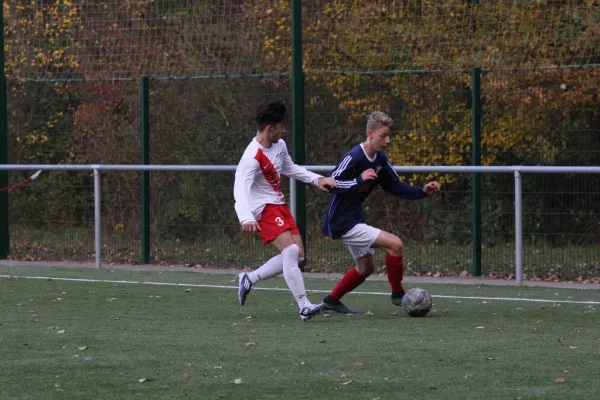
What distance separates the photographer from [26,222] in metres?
16.8

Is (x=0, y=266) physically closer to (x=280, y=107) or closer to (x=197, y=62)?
(x=197, y=62)

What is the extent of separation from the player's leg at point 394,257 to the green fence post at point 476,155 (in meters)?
3.28

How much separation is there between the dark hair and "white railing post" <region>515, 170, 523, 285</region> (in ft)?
12.0

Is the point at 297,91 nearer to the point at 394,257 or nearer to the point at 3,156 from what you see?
the point at 3,156

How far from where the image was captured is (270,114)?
9.89 metres

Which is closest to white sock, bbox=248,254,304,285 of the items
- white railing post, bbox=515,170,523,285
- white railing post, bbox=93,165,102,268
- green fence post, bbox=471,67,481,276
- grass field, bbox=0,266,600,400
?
grass field, bbox=0,266,600,400

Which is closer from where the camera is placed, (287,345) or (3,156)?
(287,345)

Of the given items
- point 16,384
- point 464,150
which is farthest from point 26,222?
point 16,384

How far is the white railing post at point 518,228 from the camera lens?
12609 millimetres

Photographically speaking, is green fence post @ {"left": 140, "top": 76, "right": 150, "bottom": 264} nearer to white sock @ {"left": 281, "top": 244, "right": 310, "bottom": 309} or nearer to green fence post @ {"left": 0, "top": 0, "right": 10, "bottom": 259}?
green fence post @ {"left": 0, "top": 0, "right": 10, "bottom": 259}

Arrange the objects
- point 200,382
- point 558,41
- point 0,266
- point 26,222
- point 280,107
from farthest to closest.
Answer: point 26,222 < point 0,266 < point 558,41 < point 280,107 < point 200,382

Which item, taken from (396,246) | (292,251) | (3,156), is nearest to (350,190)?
(396,246)

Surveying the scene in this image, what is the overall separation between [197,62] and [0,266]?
344 centimetres

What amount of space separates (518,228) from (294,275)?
362 centimetres
